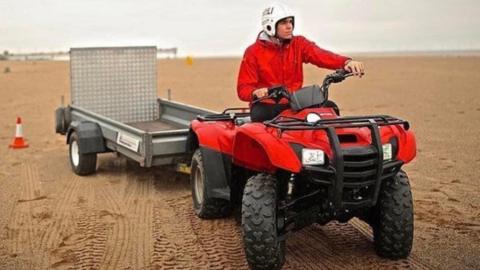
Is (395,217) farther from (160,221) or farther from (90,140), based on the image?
(90,140)

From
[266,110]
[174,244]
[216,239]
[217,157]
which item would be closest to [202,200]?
[217,157]

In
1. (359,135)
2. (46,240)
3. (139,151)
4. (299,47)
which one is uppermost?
(299,47)

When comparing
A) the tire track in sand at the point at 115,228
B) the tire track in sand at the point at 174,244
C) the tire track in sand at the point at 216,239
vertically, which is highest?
the tire track in sand at the point at 216,239

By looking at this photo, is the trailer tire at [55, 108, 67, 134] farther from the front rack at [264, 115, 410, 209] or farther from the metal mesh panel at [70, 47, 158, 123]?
the front rack at [264, 115, 410, 209]

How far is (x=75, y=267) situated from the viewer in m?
5.39

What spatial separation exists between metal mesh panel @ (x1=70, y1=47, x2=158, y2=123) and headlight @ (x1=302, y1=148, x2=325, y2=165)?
6.45 meters

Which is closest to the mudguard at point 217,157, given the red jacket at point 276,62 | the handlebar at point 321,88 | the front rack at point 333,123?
the red jacket at point 276,62

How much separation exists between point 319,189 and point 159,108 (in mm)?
6221

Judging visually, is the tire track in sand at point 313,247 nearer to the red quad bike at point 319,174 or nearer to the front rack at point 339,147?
the red quad bike at point 319,174

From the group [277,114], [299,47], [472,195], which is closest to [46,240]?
[277,114]

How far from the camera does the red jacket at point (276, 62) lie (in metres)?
5.86

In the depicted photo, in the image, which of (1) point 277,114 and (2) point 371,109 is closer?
(1) point 277,114

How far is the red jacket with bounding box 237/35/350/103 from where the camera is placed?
19.2 feet

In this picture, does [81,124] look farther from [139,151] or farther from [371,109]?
[371,109]
